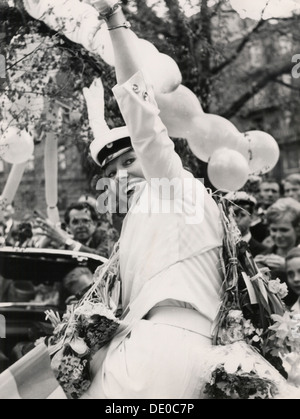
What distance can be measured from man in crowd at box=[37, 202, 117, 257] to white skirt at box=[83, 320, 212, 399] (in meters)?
1.08

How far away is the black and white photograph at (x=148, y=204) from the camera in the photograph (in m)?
2.80

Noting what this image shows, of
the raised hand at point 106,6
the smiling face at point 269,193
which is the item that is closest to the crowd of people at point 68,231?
the smiling face at point 269,193

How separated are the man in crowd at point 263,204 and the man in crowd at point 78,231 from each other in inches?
31.8

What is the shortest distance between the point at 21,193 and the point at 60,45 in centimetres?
73

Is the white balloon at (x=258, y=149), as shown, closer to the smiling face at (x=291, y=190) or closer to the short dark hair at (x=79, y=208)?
the short dark hair at (x=79, y=208)

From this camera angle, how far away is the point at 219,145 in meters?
3.72

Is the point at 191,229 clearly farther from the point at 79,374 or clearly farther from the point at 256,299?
the point at 79,374

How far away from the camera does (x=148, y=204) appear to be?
3023 millimetres

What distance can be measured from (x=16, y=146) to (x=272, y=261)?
1.33m

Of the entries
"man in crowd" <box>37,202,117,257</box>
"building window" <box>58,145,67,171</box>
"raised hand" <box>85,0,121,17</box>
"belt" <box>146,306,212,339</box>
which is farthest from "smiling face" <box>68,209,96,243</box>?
"raised hand" <box>85,0,121,17</box>

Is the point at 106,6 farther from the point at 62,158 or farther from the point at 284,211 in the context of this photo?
the point at 284,211

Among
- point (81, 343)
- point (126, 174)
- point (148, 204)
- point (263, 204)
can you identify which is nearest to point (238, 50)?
point (263, 204)
